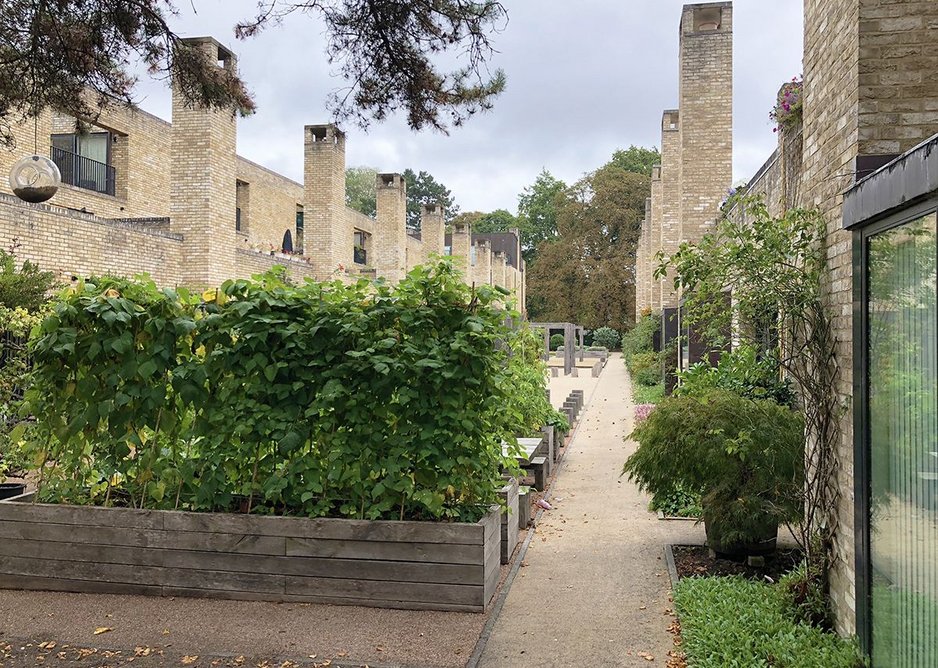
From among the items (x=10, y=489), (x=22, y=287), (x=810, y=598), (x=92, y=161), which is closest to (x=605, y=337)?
(x=92, y=161)

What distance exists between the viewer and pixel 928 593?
3.08m

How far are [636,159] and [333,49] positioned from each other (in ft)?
187

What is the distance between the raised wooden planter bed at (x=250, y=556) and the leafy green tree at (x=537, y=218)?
6420 cm

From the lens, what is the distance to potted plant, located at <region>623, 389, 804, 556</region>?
5.52m

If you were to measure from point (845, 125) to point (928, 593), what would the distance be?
229 cm

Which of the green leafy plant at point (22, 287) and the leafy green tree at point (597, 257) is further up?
the leafy green tree at point (597, 257)

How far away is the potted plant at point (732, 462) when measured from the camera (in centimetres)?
552

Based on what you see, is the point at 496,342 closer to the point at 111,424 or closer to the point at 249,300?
the point at 249,300

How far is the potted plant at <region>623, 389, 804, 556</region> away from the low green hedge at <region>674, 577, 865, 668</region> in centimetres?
55

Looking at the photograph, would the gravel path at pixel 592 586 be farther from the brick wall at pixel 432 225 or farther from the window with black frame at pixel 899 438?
the brick wall at pixel 432 225

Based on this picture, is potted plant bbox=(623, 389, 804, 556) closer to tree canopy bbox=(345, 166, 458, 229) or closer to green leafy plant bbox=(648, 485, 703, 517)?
green leafy plant bbox=(648, 485, 703, 517)

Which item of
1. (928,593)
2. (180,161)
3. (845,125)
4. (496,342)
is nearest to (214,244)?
(180,161)

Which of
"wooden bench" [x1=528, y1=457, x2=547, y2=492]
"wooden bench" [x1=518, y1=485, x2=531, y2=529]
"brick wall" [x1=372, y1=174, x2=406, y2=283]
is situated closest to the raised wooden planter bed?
"wooden bench" [x1=518, y1=485, x2=531, y2=529]

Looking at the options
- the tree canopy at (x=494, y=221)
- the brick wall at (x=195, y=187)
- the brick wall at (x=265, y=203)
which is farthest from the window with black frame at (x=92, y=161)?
the tree canopy at (x=494, y=221)
